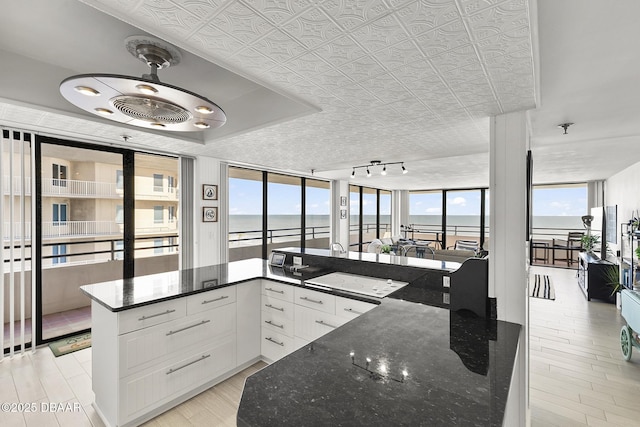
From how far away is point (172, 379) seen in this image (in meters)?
2.23

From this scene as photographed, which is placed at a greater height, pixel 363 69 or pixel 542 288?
pixel 363 69

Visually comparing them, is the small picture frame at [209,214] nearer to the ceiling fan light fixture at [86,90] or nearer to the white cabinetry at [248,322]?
the white cabinetry at [248,322]

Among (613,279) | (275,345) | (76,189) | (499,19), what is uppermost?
(499,19)

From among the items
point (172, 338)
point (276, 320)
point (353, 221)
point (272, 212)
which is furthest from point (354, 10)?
point (353, 221)

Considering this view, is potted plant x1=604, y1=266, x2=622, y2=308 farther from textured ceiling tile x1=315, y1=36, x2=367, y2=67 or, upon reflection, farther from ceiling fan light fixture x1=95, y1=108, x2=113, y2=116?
ceiling fan light fixture x1=95, y1=108, x2=113, y2=116

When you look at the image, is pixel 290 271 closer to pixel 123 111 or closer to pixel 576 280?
pixel 123 111

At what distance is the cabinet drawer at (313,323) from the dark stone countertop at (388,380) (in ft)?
2.74

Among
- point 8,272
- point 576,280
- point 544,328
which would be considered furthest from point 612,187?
point 8,272

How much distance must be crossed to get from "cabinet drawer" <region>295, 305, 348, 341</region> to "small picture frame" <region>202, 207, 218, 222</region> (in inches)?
108

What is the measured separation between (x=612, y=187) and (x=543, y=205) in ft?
15.2

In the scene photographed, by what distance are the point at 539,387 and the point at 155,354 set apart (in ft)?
10.9

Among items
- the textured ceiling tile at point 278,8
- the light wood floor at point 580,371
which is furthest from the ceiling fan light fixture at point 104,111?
the light wood floor at point 580,371

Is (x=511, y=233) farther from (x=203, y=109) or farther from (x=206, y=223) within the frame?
(x=206, y=223)

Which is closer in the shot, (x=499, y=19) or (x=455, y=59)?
(x=499, y=19)
